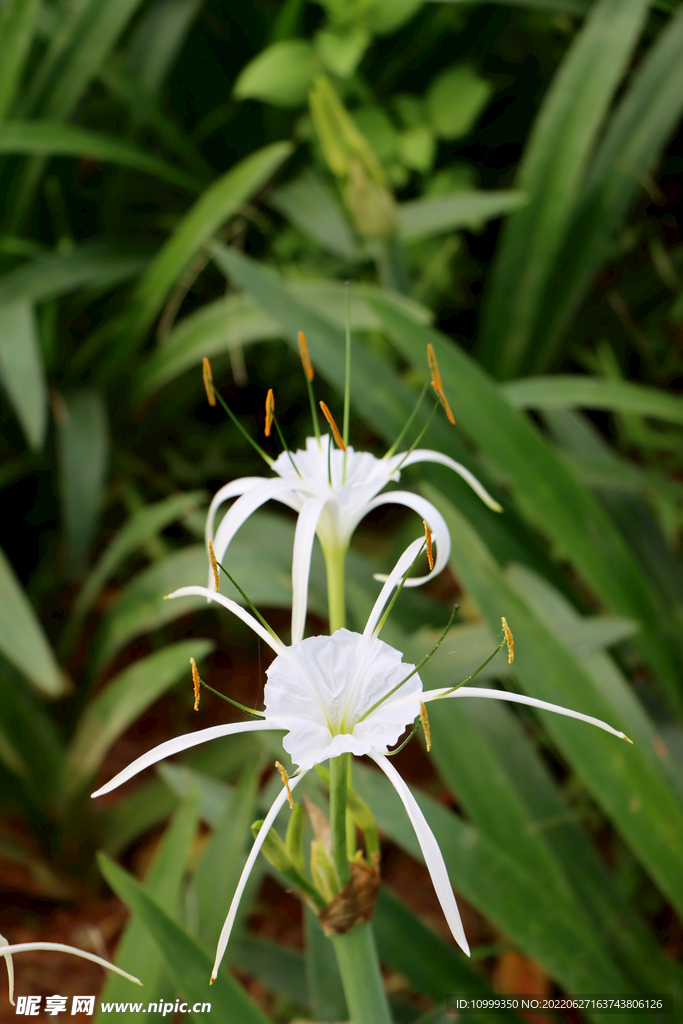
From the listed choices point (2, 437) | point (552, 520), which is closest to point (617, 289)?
point (552, 520)

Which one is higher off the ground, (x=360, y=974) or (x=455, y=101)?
(x=455, y=101)

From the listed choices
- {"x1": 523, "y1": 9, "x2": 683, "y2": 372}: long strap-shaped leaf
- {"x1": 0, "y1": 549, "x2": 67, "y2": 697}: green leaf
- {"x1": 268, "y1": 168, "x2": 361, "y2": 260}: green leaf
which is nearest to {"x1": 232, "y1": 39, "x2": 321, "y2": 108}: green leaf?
{"x1": 268, "y1": 168, "x2": 361, "y2": 260}: green leaf

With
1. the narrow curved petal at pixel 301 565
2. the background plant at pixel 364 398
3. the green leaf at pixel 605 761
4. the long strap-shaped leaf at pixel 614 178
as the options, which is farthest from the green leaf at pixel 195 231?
the narrow curved petal at pixel 301 565

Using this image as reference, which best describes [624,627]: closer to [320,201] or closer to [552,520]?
[552,520]

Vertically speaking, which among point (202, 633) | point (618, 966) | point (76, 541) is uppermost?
point (76, 541)

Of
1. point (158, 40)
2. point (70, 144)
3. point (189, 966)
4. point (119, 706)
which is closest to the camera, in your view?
point (189, 966)

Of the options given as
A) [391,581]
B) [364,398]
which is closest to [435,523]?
[391,581]

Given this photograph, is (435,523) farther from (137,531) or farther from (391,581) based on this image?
(137,531)

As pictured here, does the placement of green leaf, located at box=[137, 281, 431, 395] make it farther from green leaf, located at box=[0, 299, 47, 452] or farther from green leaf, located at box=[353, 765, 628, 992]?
green leaf, located at box=[353, 765, 628, 992]
